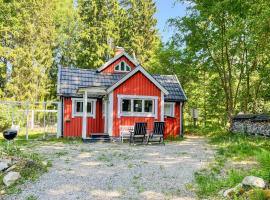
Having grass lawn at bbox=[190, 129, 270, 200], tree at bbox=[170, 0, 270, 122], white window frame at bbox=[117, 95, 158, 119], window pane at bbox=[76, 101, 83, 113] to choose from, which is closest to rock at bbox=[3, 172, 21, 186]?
grass lawn at bbox=[190, 129, 270, 200]

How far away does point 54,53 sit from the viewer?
39.4 m

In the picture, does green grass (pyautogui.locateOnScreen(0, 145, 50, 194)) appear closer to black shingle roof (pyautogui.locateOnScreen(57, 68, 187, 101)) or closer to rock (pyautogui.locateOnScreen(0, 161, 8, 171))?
rock (pyautogui.locateOnScreen(0, 161, 8, 171))

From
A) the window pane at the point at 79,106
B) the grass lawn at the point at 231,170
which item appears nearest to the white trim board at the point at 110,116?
the window pane at the point at 79,106

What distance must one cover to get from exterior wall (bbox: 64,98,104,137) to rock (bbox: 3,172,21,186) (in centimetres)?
1131

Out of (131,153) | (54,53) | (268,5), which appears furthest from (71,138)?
(54,53)

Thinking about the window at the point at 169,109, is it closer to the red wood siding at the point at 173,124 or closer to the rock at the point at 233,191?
the red wood siding at the point at 173,124

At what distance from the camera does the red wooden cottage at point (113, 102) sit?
18328mm

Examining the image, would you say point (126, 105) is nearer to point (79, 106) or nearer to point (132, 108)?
point (132, 108)

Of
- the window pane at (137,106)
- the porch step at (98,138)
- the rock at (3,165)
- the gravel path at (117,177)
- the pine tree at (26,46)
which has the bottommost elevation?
the gravel path at (117,177)

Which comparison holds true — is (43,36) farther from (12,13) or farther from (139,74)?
(139,74)

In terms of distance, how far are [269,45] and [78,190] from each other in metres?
15.0

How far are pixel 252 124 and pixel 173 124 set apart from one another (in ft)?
16.1

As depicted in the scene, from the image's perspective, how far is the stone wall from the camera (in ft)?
54.4

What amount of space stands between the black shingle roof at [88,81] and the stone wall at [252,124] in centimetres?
361
